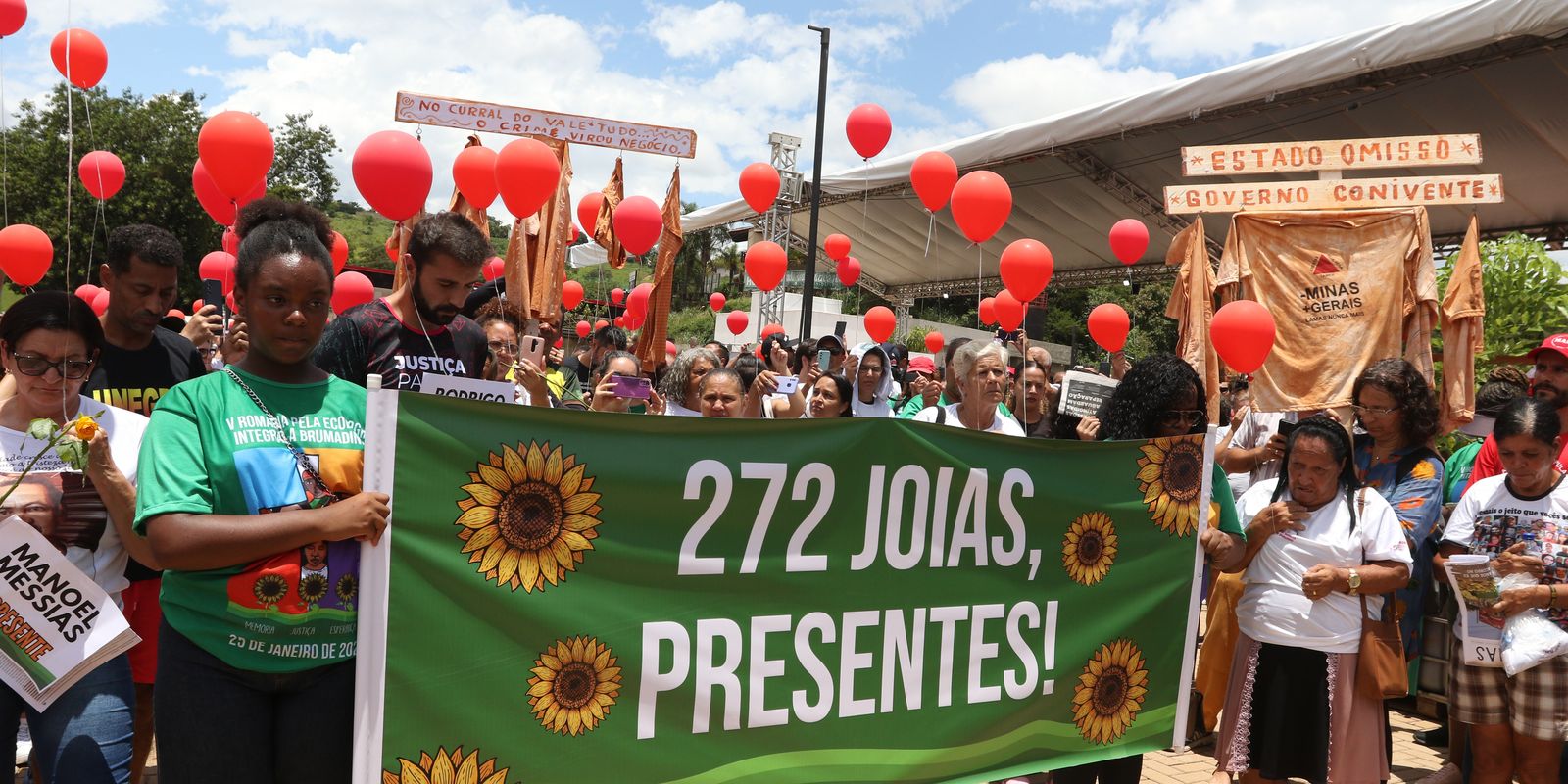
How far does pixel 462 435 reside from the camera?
2529 millimetres

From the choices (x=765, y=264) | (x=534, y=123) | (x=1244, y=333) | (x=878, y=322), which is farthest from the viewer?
(x=878, y=322)

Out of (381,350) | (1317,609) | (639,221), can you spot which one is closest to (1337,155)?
(1317,609)

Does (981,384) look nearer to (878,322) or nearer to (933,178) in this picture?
(933,178)

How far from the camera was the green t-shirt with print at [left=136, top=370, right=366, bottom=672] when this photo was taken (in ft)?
6.89

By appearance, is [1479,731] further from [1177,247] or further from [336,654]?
[336,654]

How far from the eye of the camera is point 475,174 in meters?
7.60

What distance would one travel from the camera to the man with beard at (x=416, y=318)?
10.3 ft

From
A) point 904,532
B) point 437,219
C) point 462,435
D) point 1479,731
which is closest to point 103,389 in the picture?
point 437,219

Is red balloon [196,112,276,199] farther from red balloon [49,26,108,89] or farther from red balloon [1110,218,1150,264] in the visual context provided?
red balloon [1110,218,1150,264]

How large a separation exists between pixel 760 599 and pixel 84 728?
1.60 m

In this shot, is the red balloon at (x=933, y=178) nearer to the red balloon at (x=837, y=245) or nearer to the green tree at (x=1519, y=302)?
Answer: the green tree at (x=1519, y=302)

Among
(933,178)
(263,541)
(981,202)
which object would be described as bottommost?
(263,541)

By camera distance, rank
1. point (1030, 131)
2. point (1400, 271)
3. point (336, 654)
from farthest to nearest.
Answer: point (1030, 131)
point (1400, 271)
point (336, 654)

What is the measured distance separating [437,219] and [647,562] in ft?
4.05
